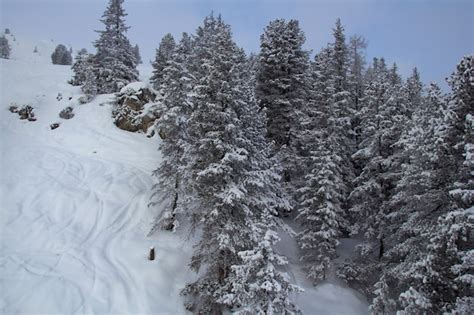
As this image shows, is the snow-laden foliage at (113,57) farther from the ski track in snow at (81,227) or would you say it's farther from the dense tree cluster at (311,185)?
the dense tree cluster at (311,185)

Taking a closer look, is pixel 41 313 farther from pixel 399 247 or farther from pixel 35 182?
pixel 399 247

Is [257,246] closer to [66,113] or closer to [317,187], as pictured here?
[317,187]

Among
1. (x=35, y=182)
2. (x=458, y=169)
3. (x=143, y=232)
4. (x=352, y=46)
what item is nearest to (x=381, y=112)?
(x=458, y=169)

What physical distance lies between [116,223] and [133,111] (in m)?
15.5

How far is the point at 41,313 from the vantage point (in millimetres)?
12055

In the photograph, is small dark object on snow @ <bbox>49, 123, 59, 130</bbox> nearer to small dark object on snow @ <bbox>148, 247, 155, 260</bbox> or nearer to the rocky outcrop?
the rocky outcrop

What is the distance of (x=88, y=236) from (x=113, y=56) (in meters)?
28.6

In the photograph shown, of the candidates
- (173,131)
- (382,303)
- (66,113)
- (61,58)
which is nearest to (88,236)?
(173,131)

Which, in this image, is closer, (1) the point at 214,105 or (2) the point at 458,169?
(2) the point at 458,169

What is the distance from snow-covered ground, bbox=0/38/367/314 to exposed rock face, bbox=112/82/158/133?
1.51 metres

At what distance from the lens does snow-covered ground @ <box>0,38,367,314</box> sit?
13.4 metres

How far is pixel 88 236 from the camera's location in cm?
1720

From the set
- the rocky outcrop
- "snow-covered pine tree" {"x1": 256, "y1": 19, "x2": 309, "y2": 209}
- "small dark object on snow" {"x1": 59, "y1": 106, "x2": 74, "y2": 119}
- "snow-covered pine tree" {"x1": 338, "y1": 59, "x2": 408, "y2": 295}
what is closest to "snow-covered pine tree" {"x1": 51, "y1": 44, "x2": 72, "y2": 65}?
the rocky outcrop

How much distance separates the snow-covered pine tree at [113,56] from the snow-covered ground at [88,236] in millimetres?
11249
